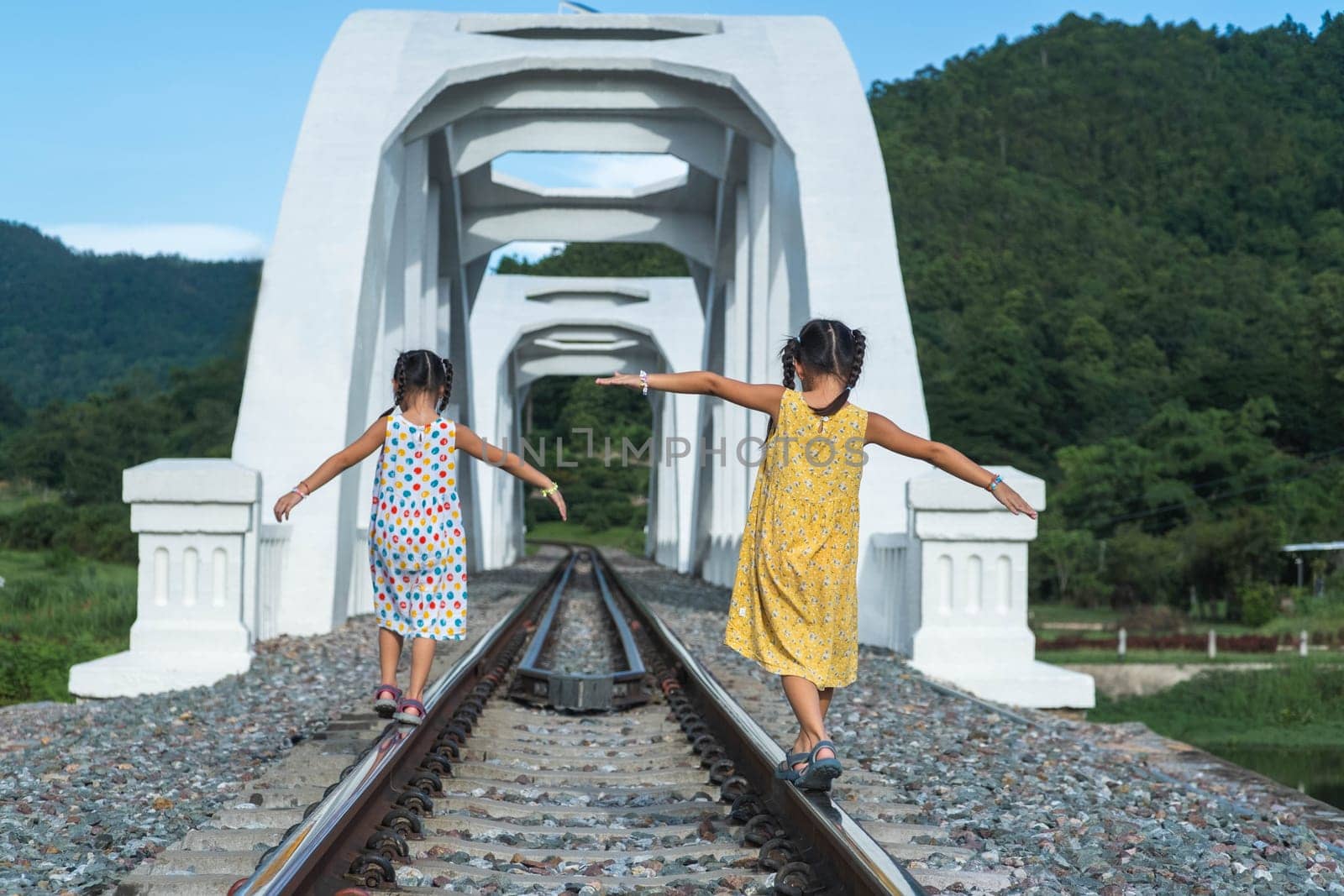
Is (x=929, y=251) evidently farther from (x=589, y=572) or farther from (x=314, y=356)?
(x=314, y=356)

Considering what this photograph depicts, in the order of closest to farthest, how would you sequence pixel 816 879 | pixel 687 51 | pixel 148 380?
pixel 816 879, pixel 687 51, pixel 148 380

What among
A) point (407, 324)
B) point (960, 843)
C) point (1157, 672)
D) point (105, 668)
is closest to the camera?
point (960, 843)

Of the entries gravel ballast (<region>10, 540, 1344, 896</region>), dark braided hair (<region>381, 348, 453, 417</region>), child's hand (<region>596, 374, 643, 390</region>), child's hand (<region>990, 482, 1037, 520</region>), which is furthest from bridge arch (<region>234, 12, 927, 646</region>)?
child's hand (<region>596, 374, 643, 390</region>)

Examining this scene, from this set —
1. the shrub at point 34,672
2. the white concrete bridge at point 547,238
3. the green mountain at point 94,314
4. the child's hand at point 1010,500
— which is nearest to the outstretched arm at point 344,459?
the child's hand at point 1010,500

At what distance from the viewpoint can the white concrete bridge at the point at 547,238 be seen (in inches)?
324

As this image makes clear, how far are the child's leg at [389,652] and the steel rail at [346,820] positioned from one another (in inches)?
6.7

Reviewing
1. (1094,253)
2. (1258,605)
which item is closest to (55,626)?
(1258,605)

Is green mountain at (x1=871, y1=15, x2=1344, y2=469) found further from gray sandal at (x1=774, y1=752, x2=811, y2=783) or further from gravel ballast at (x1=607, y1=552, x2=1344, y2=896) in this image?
→ gray sandal at (x1=774, y1=752, x2=811, y2=783)

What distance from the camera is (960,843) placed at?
11.6 feet

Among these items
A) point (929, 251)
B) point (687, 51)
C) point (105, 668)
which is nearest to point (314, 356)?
point (105, 668)

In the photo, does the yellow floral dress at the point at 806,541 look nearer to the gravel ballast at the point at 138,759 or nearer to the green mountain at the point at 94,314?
the gravel ballast at the point at 138,759

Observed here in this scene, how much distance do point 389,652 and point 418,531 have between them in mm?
459

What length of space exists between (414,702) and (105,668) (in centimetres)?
362

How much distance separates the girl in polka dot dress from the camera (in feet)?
14.1
